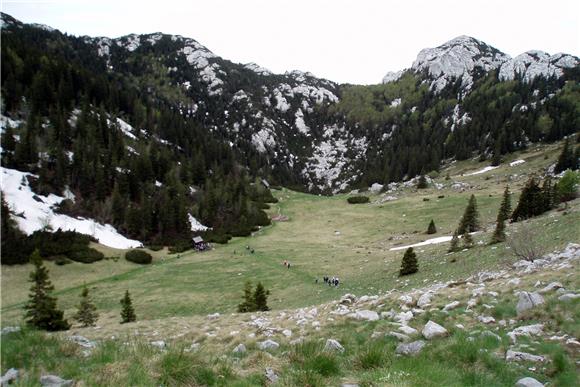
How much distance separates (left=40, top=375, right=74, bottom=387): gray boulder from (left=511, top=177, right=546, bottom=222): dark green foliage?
45433mm

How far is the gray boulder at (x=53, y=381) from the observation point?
5.67 m

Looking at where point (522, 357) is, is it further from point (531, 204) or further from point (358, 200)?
point (358, 200)


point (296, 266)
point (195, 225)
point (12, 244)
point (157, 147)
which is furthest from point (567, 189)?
point (157, 147)

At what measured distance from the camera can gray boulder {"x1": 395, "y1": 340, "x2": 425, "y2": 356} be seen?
8.50 m

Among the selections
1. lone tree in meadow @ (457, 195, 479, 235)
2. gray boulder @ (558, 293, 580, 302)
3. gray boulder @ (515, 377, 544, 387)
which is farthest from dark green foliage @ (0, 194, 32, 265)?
gray boulder @ (558, 293, 580, 302)

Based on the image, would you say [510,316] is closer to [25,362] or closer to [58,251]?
[25,362]

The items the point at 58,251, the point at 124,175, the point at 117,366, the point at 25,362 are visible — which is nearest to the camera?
the point at 117,366

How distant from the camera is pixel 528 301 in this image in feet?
A: 34.2

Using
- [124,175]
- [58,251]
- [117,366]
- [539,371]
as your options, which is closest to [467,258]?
[539,371]

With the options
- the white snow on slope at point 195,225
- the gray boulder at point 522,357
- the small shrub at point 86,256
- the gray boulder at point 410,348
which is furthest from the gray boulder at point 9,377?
the white snow on slope at point 195,225

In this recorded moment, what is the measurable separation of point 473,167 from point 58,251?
5017 inches

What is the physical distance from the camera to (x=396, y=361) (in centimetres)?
758

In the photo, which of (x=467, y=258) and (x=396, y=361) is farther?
(x=467, y=258)

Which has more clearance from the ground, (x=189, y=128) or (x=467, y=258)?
(x=189, y=128)
